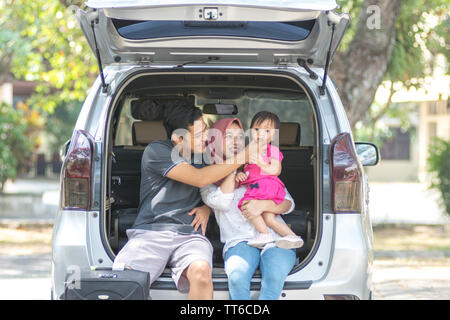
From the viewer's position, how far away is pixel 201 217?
427 centimetres

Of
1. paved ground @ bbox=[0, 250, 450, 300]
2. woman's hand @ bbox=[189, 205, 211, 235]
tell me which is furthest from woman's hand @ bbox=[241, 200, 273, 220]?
paved ground @ bbox=[0, 250, 450, 300]

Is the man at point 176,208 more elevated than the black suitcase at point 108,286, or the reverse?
the man at point 176,208

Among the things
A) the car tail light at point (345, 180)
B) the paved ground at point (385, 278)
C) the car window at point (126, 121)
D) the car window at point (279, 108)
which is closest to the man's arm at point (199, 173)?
the car tail light at point (345, 180)

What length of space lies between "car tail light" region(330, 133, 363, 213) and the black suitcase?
3.59ft

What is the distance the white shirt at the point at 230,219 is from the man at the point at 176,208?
0.10 m

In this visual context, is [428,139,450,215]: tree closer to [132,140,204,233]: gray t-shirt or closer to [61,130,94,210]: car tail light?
[132,140,204,233]: gray t-shirt

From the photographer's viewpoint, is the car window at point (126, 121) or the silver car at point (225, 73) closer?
the silver car at point (225, 73)

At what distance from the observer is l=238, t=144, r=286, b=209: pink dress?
421cm

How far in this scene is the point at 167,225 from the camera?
416 cm

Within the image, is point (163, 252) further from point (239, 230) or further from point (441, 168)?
point (441, 168)

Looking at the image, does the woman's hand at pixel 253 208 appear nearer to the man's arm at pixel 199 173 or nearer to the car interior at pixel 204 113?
the man's arm at pixel 199 173

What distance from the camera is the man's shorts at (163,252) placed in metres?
3.92
